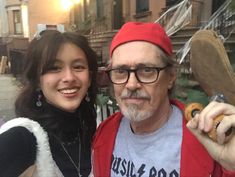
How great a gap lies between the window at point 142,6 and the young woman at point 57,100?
10809 millimetres

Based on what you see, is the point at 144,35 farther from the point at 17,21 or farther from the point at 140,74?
the point at 17,21

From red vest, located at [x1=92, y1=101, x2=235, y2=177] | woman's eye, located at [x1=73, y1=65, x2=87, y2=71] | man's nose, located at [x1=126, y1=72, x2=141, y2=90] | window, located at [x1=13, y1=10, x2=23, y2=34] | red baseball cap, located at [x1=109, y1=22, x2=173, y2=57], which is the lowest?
red vest, located at [x1=92, y1=101, x2=235, y2=177]

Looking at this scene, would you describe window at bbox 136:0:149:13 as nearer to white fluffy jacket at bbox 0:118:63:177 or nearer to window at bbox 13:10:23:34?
white fluffy jacket at bbox 0:118:63:177

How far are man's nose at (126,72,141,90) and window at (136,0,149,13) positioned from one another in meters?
11.0

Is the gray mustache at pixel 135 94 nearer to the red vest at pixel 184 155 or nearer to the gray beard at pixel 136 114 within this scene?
the gray beard at pixel 136 114

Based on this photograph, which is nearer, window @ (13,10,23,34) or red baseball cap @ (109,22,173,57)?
red baseball cap @ (109,22,173,57)

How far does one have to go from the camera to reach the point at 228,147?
133 cm

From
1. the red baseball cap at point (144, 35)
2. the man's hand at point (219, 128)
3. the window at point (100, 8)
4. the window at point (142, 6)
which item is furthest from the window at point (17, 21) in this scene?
the man's hand at point (219, 128)

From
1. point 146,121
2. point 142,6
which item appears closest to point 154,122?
point 146,121

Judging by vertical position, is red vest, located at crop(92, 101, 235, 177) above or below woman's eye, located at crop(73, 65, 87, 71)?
below

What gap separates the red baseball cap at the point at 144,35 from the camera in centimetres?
192

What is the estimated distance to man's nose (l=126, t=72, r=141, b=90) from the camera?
1.84 m

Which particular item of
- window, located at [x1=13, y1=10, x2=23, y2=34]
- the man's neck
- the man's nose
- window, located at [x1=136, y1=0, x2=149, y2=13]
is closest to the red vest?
the man's neck

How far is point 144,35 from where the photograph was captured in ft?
6.32
